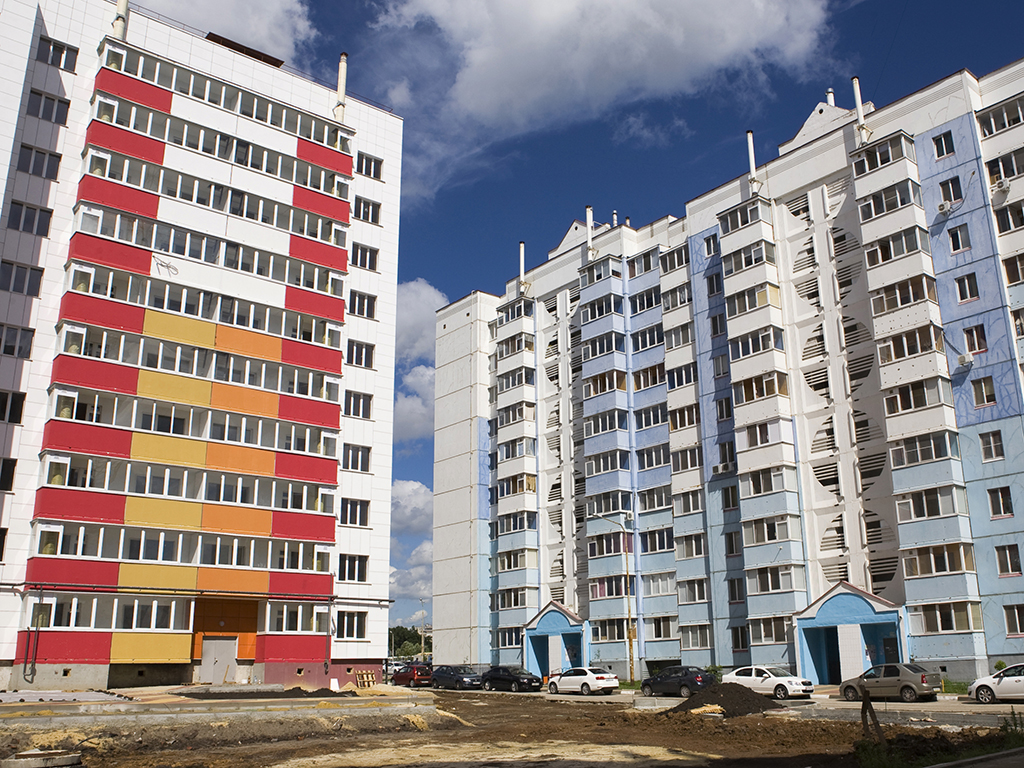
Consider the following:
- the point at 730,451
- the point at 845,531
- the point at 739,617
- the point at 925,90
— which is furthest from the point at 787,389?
the point at 925,90

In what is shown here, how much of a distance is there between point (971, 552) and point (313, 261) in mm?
39514

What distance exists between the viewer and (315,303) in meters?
51.0

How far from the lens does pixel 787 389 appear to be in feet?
181

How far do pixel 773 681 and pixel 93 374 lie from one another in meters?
35.7

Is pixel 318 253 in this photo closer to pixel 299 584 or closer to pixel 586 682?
pixel 299 584

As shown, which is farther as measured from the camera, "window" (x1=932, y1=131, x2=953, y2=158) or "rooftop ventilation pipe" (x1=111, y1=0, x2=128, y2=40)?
"window" (x1=932, y1=131, x2=953, y2=158)

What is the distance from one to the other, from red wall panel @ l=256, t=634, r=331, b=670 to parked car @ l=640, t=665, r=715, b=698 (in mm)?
17468

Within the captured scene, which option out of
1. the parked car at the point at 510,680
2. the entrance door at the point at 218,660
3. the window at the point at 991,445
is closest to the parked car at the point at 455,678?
the parked car at the point at 510,680

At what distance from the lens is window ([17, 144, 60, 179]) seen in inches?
1719

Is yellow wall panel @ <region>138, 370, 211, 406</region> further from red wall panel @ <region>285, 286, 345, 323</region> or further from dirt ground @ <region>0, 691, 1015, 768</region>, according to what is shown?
dirt ground @ <region>0, 691, 1015, 768</region>

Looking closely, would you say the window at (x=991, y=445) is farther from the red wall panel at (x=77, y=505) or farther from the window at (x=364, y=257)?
the red wall panel at (x=77, y=505)

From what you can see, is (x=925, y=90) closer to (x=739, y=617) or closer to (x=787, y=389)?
(x=787, y=389)

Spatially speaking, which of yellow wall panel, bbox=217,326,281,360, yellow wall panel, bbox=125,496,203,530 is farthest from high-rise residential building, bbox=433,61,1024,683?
yellow wall panel, bbox=125,496,203,530

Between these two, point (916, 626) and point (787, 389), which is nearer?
point (916, 626)
